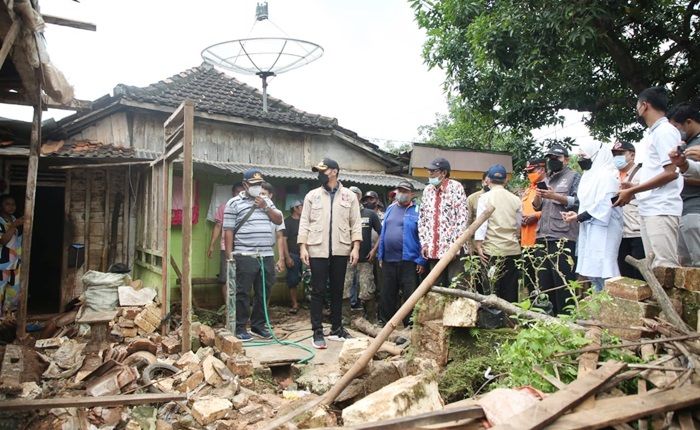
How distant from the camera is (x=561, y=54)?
8.23 m

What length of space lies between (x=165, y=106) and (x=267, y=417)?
5.99 m

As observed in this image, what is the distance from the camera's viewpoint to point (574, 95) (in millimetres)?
9641

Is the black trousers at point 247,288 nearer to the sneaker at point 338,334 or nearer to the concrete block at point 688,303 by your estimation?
the sneaker at point 338,334

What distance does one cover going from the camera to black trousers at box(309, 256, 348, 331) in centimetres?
569

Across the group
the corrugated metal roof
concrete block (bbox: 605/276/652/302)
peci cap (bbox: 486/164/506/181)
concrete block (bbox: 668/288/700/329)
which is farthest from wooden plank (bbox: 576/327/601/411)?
the corrugated metal roof

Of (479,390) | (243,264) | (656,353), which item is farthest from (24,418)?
(656,353)

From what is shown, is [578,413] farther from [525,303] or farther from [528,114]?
[528,114]

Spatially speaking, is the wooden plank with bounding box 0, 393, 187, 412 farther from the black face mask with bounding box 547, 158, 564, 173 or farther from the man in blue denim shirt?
the black face mask with bounding box 547, 158, 564, 173

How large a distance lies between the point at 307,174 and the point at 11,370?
5447 millimetres

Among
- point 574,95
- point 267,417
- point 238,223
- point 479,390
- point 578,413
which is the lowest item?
point 267,417

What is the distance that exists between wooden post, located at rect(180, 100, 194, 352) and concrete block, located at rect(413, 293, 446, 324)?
2400 mm

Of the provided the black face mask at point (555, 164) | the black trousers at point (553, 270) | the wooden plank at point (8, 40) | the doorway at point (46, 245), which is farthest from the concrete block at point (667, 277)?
the doorway at point (46, 245)

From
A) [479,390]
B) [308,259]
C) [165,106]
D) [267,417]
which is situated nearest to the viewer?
[479,390]

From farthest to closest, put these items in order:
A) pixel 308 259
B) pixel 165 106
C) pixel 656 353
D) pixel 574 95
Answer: pixel 574 95
pixel 165 106
pixel 308 259
pixel 656 353
